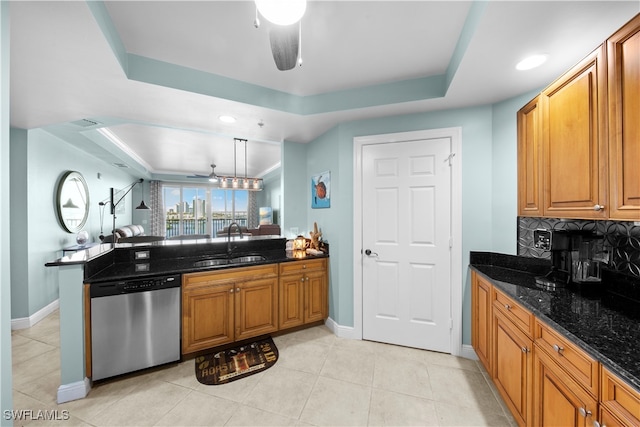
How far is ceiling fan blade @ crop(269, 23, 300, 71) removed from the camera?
0.97 m

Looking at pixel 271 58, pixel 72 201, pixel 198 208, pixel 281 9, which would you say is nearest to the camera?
pixel 281 9

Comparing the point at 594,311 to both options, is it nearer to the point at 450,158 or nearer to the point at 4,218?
the point at 450,158

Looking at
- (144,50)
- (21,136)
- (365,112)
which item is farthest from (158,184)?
(365,112)

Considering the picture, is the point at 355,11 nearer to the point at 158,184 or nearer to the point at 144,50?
the point at 144,50

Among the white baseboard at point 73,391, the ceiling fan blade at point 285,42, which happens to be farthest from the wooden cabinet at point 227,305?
the ceiling fan blade at point 285,42

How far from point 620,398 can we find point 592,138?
3.85 ft

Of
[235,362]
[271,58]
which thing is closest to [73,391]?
[235,362]

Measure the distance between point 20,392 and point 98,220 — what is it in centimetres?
380

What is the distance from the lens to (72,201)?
3760 millimetres

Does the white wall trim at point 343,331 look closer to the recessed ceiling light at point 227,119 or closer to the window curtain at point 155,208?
the recessed ceiling light at point 227,119

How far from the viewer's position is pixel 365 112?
2375 millimetres

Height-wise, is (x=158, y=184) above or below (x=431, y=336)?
above

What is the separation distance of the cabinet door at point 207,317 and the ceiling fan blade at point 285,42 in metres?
1.96

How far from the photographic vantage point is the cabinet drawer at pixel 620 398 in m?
0.74
